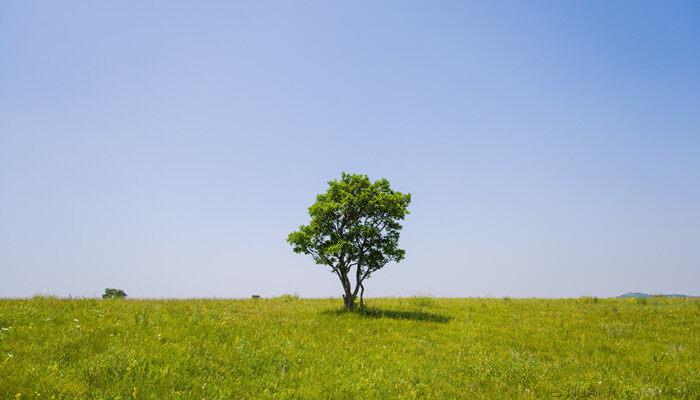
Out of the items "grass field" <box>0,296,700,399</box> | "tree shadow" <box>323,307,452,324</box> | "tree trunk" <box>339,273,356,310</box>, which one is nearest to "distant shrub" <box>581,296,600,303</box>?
"grass field" <box>0,296,700,399</box>

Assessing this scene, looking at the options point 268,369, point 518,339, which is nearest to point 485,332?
point 518,339

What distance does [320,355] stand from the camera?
13.3 metres

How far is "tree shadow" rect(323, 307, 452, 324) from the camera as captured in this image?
20.7 metres

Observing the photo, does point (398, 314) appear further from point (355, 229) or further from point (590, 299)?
point (590, 299)

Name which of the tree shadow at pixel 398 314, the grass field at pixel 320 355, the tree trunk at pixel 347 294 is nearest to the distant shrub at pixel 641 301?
the grass field at pixel 320 355

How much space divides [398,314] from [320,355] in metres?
9.35

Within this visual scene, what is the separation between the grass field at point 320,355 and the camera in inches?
381

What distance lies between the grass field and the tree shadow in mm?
510

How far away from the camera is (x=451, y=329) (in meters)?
18.5

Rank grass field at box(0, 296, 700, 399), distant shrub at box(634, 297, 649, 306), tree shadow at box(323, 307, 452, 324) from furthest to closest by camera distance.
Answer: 1. distant shrub at box(634, 297, 649, 306)
2. tree shadow at box(323, 307, 452, 324)
3. grass field at box(0, 296, 700, 399)

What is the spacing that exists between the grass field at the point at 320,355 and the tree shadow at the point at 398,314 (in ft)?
1.67

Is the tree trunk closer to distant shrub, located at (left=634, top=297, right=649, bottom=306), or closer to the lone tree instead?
the lone tree

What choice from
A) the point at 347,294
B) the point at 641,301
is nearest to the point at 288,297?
the point at 347,294

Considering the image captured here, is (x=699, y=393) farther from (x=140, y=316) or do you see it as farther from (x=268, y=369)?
(x=140, y=316)
